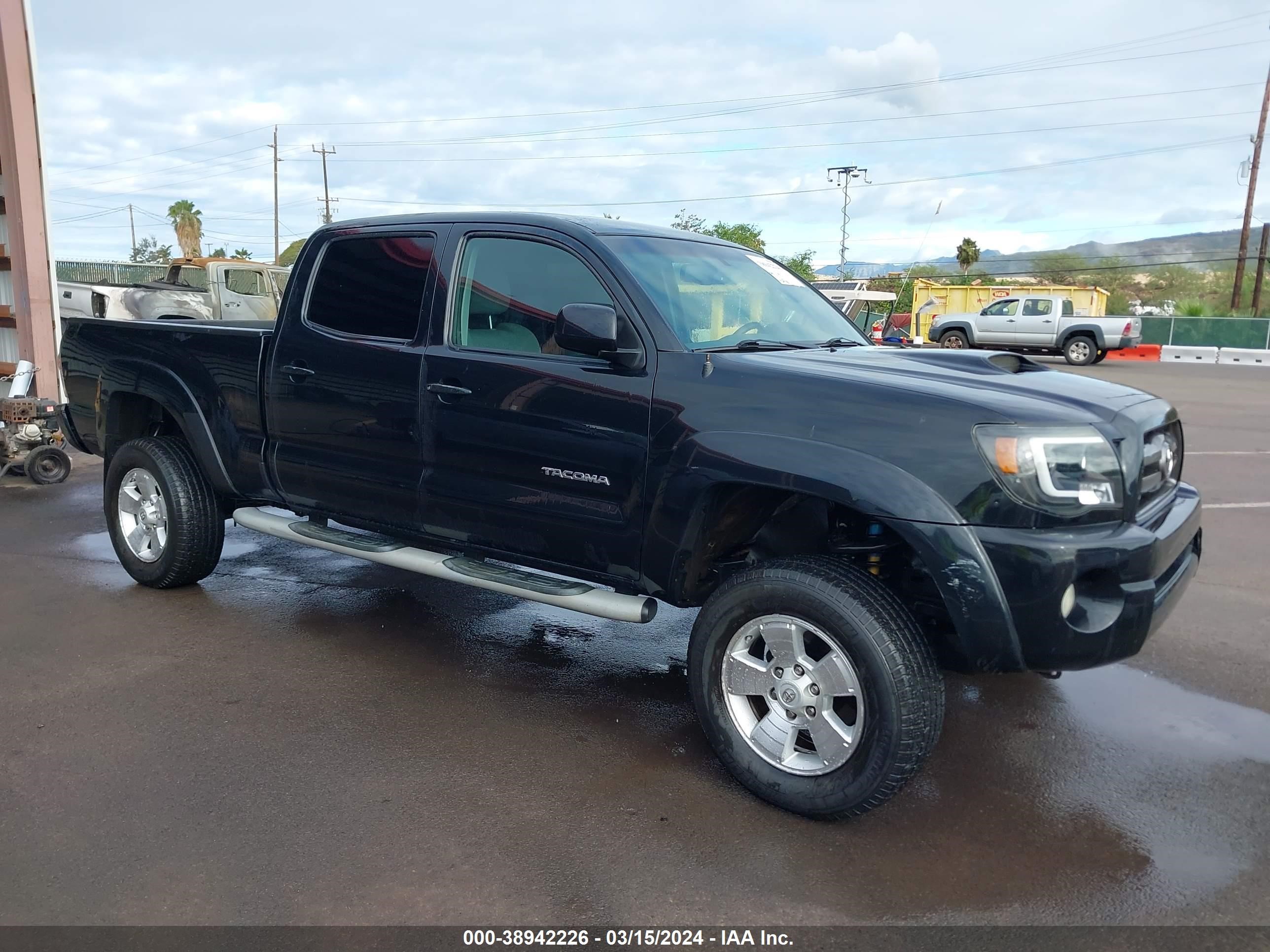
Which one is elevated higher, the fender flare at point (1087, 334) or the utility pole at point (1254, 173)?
the utility pole at point (1254, 173)

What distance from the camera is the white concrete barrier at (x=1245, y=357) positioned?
28.5 meters

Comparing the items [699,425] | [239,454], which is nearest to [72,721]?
[239,454]

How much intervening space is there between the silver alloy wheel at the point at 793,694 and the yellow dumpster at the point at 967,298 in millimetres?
29500

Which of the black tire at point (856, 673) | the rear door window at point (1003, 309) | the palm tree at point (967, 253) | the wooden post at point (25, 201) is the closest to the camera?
the black tire at point (856, 673)

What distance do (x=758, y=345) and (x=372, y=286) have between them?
1832mm

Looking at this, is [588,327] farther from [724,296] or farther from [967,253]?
[967,253]

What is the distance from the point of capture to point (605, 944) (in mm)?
2682

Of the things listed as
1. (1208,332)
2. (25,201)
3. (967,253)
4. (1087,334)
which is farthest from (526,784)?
(967,253)

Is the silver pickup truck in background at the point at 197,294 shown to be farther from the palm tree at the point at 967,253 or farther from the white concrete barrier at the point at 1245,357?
the palm tree at the point at 967,253

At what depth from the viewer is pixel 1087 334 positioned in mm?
26062

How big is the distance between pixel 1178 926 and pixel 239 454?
4327mm

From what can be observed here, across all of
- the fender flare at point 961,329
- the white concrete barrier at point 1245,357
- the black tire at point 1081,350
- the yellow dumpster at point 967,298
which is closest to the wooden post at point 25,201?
the black tire at point 1081,350

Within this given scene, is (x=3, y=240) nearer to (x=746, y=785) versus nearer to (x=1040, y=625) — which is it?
(x=746, y=785)

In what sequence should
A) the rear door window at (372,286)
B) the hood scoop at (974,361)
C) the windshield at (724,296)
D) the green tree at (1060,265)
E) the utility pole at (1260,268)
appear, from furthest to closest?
the green tree at (1060,265), the utility pole at (1260,268), the rear door window at (372,286), the windshield at (724,296), the hood scoop at (974,361)
